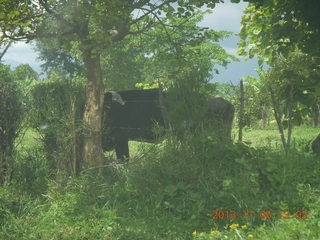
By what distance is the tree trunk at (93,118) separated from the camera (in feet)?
25.3

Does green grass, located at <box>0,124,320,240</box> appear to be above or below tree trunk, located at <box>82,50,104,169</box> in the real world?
below

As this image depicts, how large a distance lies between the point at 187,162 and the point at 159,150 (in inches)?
27.5

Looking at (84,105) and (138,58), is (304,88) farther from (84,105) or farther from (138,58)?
(138,58)

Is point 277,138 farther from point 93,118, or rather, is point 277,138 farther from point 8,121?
point 8,121

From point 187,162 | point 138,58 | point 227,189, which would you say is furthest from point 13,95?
point 138,58
